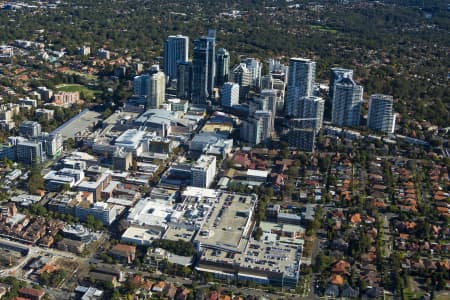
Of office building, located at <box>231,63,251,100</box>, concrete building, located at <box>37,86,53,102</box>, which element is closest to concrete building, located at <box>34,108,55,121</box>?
concrete building, located at <box>37,86,53,102</box>

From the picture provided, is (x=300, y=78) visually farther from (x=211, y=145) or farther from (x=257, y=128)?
(x=211, y=145)

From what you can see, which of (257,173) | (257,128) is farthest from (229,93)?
(257,173)

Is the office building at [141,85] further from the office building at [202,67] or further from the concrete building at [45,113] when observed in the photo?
the concrete building at [45,113]

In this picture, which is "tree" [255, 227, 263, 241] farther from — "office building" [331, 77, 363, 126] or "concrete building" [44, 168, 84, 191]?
"office building" [331, 77, 363, 126]

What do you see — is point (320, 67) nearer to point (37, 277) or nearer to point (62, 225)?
point (62, 225)

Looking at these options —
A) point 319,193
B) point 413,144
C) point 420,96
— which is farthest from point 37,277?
point 420,96

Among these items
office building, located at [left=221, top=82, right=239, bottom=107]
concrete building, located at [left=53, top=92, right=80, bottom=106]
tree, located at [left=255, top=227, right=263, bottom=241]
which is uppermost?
office building, located at [left=221, top=82, right=239, bottom=107]
